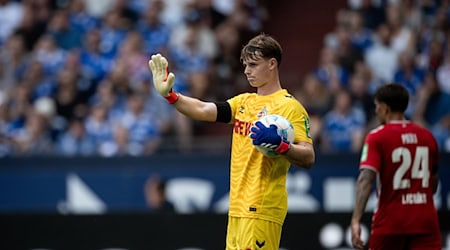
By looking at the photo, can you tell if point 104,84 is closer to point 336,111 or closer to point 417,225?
point 336,111

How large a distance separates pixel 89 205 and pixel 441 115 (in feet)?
16.8

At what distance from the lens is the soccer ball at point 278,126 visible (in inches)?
287

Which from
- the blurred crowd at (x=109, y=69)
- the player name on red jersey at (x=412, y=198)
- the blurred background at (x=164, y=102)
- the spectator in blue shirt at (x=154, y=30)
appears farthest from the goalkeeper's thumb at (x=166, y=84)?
the spectator in blue shirt at (x=154, y=30)

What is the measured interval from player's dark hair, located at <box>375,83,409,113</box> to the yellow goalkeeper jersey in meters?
1.09

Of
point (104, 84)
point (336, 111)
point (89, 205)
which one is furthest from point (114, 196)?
point (336, 111)

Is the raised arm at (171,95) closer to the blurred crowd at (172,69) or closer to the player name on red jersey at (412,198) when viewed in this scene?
the player name on red jersey at (412,198)

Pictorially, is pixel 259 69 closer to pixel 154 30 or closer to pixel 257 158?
pixel 257 158

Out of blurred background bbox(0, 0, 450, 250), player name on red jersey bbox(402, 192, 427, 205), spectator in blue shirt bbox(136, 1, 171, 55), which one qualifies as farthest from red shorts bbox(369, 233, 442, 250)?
spectator in blue shirt bbox(136, 1, 171, 55)

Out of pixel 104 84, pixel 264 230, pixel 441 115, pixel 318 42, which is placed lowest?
pixel 264 230

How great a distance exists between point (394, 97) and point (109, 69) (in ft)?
28.3

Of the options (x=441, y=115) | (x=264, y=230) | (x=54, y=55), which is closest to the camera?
(x=264, y=230)

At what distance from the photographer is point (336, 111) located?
14.0m

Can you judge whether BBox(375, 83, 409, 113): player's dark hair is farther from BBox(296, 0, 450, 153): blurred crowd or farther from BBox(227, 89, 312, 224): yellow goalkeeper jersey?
BBox(296, 0, 450, 153): blurred crowd

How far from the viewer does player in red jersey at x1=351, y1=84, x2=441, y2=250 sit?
8453 mm
